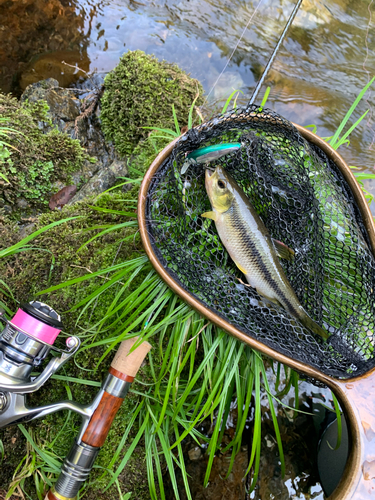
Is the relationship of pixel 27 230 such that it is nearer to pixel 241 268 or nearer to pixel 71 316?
pixel 71 316

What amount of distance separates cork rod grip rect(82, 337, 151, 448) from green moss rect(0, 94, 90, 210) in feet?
5.49

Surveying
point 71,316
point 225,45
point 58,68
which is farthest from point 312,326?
point 225,45

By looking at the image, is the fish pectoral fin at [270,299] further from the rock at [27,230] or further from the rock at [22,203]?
the rock at [22,203]

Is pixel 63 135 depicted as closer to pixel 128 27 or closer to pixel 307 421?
pixel 128 27

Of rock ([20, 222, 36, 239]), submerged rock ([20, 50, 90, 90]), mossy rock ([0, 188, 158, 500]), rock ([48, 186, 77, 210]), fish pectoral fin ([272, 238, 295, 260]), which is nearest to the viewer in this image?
mossy rock ([0, 188, 158, 500])

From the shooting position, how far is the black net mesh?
6.40ft

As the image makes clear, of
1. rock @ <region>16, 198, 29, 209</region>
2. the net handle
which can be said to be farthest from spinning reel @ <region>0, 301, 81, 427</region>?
rock @ <region>16, 198, 29, 209</region>

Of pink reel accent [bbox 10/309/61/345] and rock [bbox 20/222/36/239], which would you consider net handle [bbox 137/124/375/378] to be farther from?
rock [bbox 20/222/36/239]

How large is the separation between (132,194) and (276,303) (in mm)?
1442

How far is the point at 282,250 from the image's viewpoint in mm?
2162

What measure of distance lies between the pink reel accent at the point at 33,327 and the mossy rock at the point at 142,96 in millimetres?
1874

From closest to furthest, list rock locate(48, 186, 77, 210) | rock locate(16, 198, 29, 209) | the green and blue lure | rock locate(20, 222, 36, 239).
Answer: the green and blue lure → rock locate(20, 222, 36, 239) → rock locate(16, 198, 29, 209) → rock locate(48, 186, 77, 210)

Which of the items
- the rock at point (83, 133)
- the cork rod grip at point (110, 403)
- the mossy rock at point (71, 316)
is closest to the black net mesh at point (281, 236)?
the mossy rock at point (71, 316)

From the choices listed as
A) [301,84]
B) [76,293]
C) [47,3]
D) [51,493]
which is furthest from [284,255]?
[47,3]
